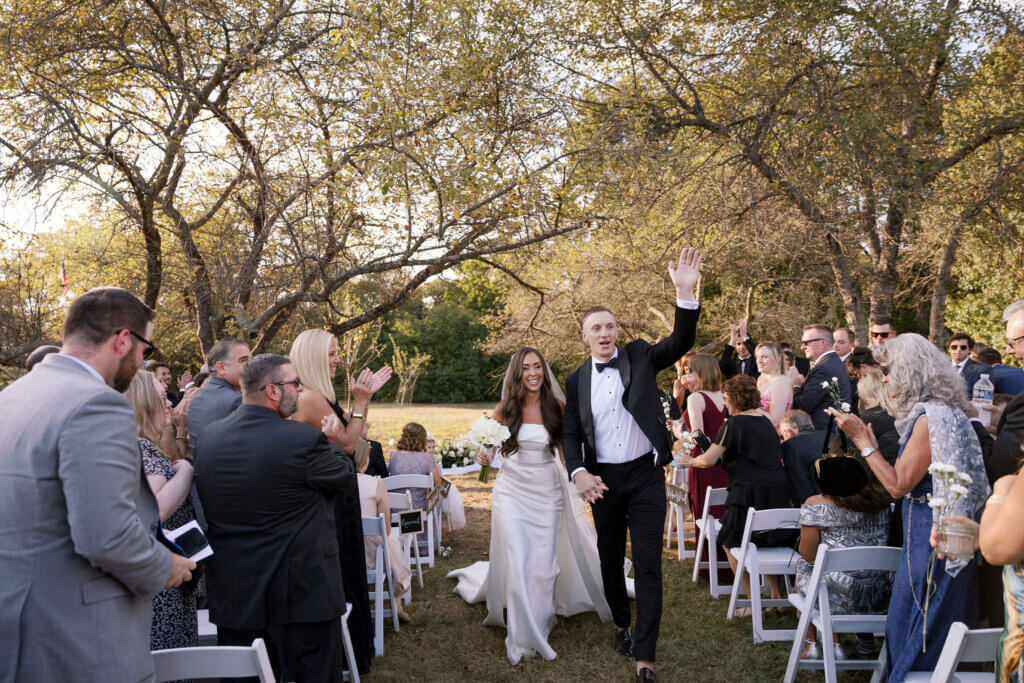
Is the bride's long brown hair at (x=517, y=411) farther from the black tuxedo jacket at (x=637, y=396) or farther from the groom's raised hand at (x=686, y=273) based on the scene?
the groom's raised hand at (x=686, y=273)

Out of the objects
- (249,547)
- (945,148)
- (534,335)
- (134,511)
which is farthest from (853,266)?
(134,511)

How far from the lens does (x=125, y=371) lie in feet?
7.30

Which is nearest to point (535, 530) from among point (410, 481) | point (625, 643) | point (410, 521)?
point (625, 643)

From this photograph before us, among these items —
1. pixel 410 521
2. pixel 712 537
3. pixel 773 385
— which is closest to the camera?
pixel 410 521

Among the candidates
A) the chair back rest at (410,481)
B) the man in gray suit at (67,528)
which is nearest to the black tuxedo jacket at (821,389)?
the chair back rest at (410,481)

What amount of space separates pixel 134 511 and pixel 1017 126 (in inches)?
437

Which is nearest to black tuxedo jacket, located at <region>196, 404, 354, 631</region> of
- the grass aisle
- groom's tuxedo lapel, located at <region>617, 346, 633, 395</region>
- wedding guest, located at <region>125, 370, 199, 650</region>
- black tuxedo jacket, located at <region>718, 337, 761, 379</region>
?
wedding guest, located at <region>125, 370, 199, 650</region>

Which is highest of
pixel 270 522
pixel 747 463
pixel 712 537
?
pixel 270 522

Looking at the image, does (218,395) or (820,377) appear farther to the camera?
(820,377)

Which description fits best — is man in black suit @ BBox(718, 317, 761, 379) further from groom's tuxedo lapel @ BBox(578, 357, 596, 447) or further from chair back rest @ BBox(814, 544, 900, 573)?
chair back rest @ BBox(814, 544, 900, 573)

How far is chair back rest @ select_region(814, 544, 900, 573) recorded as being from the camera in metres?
3.45

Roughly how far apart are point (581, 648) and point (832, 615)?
1755 millimetres

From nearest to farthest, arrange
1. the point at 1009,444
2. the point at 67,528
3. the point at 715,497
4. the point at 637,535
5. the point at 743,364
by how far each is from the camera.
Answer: the point at 67,528
the point at 1009,444
the point at 637,535
the point at 715,497
the point at 743,364

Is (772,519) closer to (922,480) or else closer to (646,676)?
(646,676)
